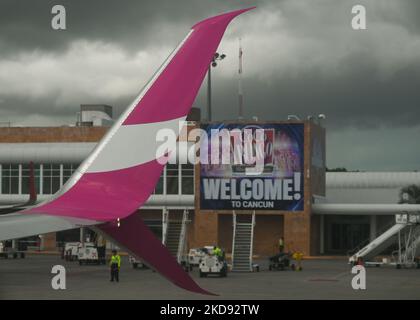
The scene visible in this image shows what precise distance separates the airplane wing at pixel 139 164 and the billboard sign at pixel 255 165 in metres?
86.3

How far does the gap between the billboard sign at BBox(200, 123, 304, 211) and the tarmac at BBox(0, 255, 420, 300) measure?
96.0 feet

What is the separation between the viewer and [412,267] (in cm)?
7556

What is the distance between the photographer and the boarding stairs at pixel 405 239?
77.0 metres

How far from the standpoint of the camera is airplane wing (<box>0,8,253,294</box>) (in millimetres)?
9125

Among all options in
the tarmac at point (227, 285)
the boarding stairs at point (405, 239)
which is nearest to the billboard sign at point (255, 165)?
the boarding stairs at point (405, 239)

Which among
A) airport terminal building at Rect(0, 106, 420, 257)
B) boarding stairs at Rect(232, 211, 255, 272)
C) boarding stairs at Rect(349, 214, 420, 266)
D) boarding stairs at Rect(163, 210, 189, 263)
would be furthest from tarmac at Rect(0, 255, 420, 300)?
airport terminal building at Rect(0, 106, 420, 257)

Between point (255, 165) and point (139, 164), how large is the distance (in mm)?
88234

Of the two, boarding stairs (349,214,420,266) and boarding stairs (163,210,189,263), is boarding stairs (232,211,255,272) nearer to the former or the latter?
boarding stairs (163,210,189,263)

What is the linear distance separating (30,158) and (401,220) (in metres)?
49.4

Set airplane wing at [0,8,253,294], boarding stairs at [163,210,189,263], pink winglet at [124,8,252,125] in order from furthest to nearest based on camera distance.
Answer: boarding stairs at [163,210,189,263], pink winglet at [124,8,252,125], airplane wing at [0,8,253,294]

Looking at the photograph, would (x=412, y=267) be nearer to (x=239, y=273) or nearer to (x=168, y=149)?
(x=239, y=273)

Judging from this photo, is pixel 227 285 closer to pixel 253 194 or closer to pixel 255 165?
pixel 255 165
